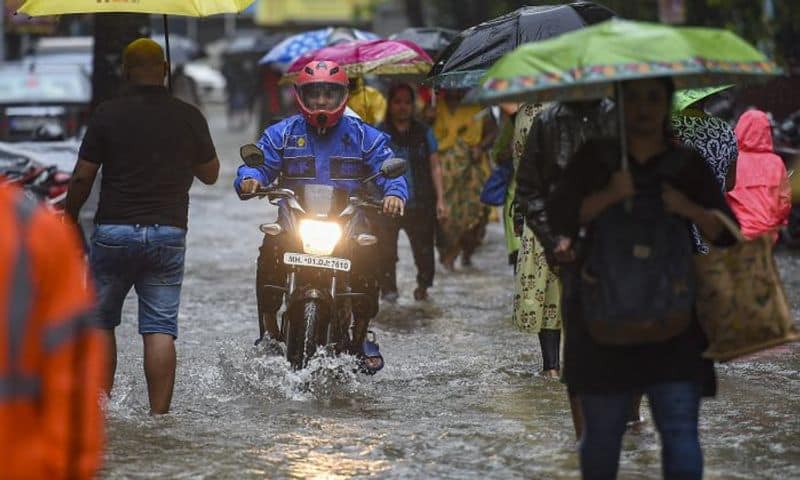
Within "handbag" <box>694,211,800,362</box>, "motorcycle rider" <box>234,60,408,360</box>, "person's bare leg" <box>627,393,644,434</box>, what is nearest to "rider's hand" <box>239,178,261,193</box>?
"motorcycle rider" <box>234,60,408,360</box>

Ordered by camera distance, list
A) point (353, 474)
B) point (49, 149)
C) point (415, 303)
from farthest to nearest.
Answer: point (49, 149) → point (415, 303) → point (353, 474)

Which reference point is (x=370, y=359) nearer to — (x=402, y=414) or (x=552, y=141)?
(x=402, y=414)

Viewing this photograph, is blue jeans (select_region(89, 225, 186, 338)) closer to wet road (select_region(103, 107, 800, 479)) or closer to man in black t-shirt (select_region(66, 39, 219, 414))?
man in black t-shirt (select_region(66, 39, 219, 414))

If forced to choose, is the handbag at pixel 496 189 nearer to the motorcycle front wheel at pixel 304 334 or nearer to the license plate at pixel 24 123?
the motorcycle front wheel at pixel 304 334

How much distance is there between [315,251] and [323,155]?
0.60 meters

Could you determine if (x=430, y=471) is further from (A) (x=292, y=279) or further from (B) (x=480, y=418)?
(A) (x=292, y=279)

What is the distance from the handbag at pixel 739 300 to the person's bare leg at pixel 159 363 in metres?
3.02

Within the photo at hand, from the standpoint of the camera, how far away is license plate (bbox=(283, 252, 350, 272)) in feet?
26.8

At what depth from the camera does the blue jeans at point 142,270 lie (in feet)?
23.1

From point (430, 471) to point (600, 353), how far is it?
1.82m

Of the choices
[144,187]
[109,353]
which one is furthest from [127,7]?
[109,353]

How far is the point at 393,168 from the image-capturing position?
8.15 metres

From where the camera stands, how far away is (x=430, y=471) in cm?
651

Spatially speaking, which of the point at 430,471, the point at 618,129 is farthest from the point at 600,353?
the point at 430,471
